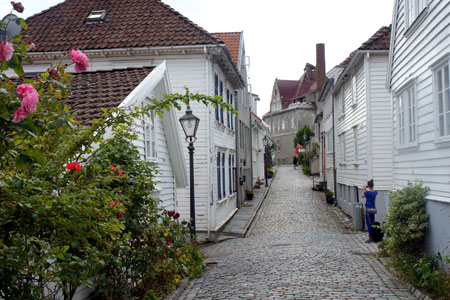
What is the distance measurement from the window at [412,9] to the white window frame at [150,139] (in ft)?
18.9

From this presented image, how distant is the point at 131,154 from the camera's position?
23.9 ft

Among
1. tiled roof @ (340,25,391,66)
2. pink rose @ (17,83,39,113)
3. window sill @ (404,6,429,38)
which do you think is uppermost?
tiled roof @ (340,25,391,66)

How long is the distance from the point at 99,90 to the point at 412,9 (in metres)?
6.55

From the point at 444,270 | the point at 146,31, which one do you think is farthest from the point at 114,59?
the point at 444,270

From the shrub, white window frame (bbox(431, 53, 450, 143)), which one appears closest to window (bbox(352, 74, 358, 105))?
the shrub

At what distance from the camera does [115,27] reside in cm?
1830

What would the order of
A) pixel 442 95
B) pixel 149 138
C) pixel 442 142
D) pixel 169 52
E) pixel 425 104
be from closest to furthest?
pixel 442 142, pixel 442 95, pixel 425 104, pixel 149 138, pixel 169 52

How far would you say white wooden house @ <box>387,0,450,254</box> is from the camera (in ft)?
26.9

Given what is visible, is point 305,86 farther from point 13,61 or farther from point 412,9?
point 13,61

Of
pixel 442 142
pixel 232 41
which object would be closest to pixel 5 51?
pixel 442 142

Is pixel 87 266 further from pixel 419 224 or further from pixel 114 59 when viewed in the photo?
pixel 114 59

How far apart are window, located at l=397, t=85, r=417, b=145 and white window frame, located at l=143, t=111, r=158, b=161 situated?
5417 mm

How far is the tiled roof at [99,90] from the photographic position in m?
7.61

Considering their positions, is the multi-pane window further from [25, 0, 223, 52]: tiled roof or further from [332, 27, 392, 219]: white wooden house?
[25, 0, 223, 52]: tiled roof
